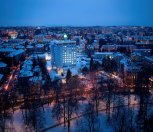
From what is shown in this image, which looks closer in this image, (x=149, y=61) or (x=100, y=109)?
(x=100, y=109)

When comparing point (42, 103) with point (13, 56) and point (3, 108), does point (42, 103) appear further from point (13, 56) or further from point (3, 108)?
point (13, 56)

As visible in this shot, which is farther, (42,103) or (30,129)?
(42,103)

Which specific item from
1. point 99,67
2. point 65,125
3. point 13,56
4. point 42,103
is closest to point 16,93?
point 42,103

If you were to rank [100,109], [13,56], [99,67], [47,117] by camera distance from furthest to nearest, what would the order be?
[13,56]
[99,67]
[100,109]
[47,117]

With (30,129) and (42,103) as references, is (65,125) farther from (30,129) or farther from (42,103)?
(42,103)

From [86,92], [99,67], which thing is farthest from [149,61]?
[86,92]

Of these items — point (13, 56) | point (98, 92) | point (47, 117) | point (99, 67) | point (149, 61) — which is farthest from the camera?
point (13, 56)
